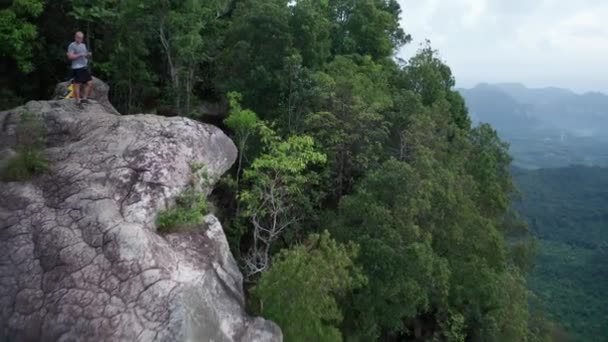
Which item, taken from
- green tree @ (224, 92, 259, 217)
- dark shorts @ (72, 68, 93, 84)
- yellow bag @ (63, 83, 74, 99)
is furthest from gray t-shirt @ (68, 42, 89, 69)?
green tree @ (224, 92, 259, 217)

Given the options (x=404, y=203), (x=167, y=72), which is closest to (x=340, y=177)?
(x=404, y=203)

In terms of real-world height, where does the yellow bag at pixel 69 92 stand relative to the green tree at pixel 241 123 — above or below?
above

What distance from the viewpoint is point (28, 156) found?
456 inches

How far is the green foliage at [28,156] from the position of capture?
11406 millimetres

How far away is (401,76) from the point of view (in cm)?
2438

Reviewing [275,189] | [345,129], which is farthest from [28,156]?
[345,129]

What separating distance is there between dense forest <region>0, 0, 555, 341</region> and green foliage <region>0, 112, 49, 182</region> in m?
5.15

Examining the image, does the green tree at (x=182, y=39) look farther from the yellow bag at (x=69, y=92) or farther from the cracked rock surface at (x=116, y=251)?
the cracked rock surface at (x=116, y=251)

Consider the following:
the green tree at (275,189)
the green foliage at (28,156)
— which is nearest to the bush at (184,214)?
the green tree at (275,189)

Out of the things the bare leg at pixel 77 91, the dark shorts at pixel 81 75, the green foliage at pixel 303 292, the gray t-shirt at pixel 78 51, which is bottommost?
the green foliage at pixel 303 292

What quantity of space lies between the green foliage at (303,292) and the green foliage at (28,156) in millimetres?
5843

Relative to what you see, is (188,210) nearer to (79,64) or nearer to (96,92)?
(79,64)

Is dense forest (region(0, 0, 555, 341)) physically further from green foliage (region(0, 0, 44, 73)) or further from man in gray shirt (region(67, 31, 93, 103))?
man in gray shirt (region(67, 31, 93, 103))

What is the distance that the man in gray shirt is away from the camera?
45.5 ft
